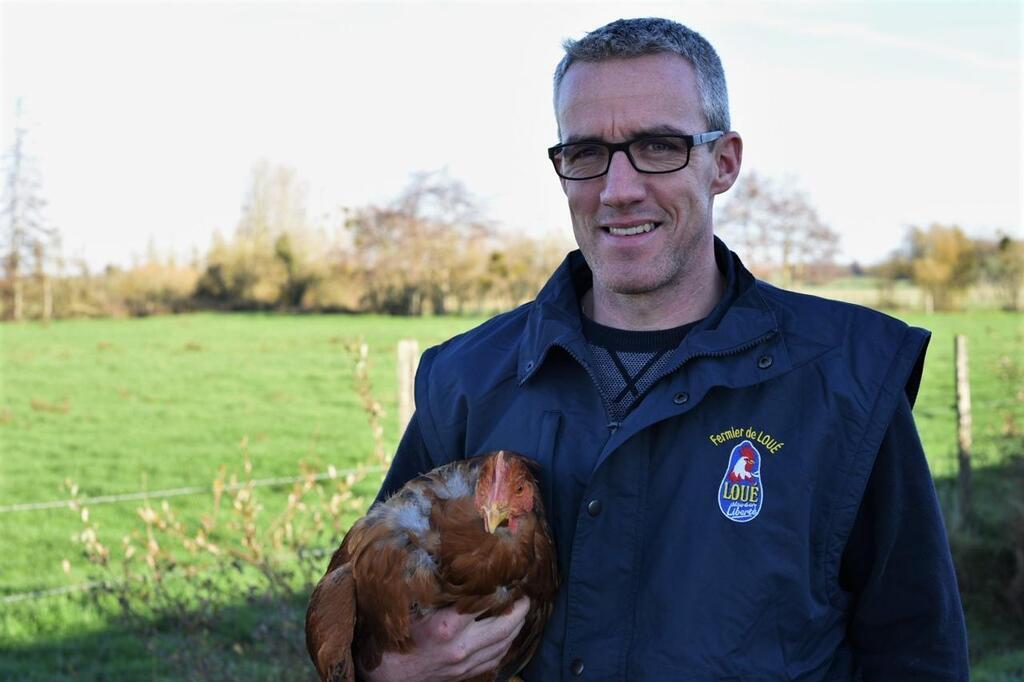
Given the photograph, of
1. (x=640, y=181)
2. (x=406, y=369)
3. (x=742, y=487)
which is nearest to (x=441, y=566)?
(x=742, y=487)

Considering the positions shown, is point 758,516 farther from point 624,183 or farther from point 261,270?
point 261,270

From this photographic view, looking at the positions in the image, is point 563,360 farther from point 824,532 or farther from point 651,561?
point 824,532

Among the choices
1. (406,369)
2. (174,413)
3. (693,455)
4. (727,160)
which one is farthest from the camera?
(174,413)

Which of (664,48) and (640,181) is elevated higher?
(664,48)

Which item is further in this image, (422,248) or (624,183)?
(422,248)

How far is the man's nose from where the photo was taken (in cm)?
254

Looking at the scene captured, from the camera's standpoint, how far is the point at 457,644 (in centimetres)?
230

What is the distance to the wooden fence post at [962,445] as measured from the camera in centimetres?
941

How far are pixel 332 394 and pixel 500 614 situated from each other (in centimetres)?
1702

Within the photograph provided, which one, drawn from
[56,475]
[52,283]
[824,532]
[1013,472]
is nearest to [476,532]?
[824,532]

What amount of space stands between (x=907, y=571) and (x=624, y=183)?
1303 millimetres

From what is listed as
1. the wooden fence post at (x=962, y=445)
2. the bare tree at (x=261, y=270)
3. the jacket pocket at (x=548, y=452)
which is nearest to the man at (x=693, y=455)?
the jacket pocket at (x=548, y=452)

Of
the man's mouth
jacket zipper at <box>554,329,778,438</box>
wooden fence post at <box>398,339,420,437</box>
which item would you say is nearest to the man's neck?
the man's mouth

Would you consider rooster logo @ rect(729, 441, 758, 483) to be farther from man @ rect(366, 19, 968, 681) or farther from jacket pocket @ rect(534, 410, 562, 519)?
jacket pocket @ rect(534, 410, 562, 519)
